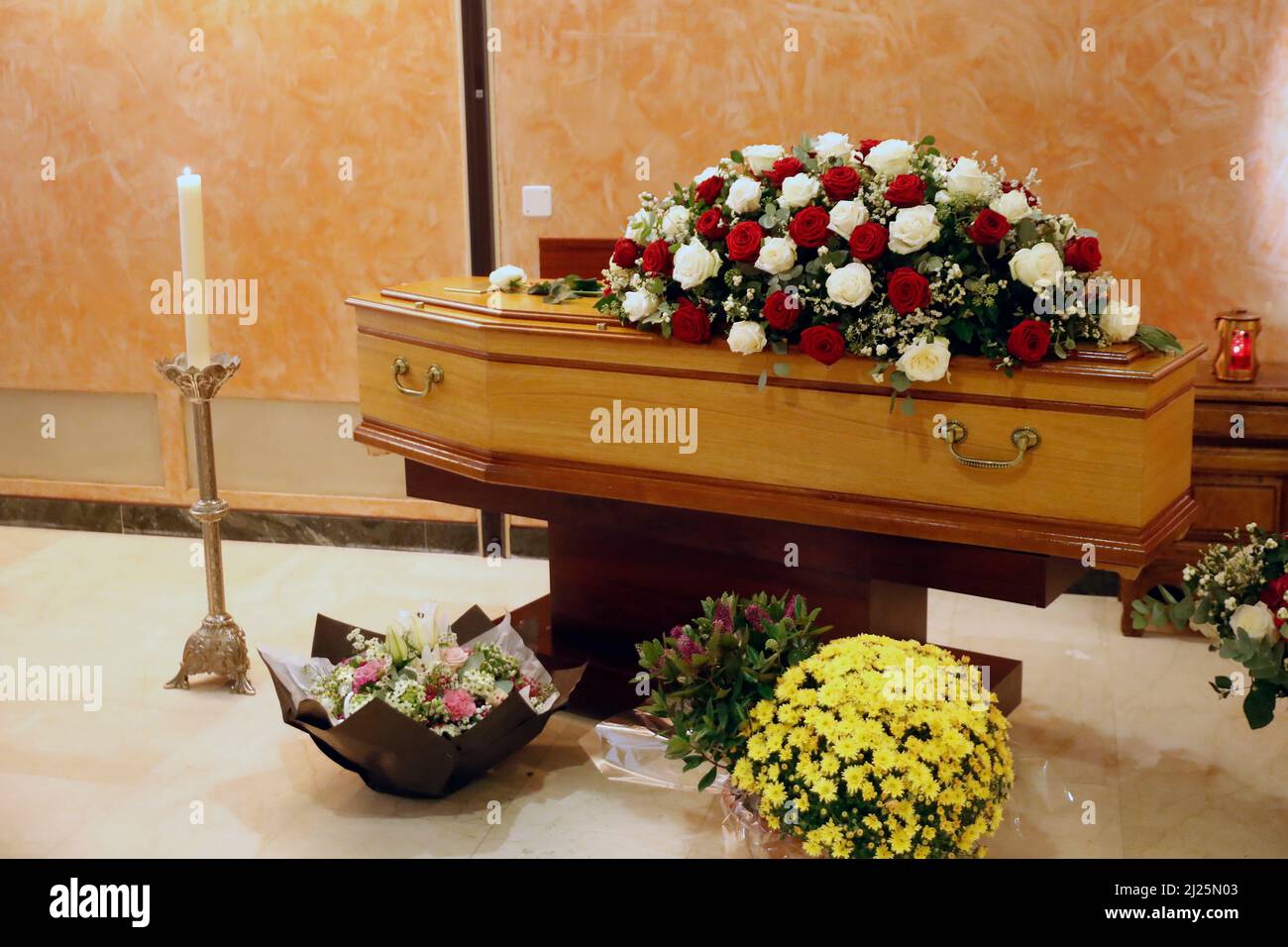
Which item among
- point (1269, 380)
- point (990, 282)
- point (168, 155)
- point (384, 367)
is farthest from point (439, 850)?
point (168, 155)

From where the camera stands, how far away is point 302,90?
5.23m

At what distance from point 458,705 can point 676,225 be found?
1.23m

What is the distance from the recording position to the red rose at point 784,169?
3.27 meters

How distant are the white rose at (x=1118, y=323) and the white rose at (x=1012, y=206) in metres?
0.26

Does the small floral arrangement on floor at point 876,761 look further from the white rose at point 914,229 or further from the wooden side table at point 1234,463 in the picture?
the wooden side table at point 1234,463

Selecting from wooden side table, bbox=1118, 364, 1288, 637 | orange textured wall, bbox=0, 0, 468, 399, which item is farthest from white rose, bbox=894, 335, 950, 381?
orange textured wall, bbox=0, 0, 468, 399

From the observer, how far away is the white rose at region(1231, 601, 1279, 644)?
3066 mm

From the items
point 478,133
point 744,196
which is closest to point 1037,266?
point 744,196

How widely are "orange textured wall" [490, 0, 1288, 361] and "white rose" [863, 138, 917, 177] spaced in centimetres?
162

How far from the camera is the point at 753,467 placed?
331 cm

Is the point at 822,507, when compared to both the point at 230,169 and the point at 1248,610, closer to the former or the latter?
the point at 1248,610

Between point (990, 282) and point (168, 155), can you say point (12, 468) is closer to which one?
point (168, 155)

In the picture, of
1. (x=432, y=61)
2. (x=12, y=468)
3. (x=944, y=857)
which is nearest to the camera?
(x=944, y=857)

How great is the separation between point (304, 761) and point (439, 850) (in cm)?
62
